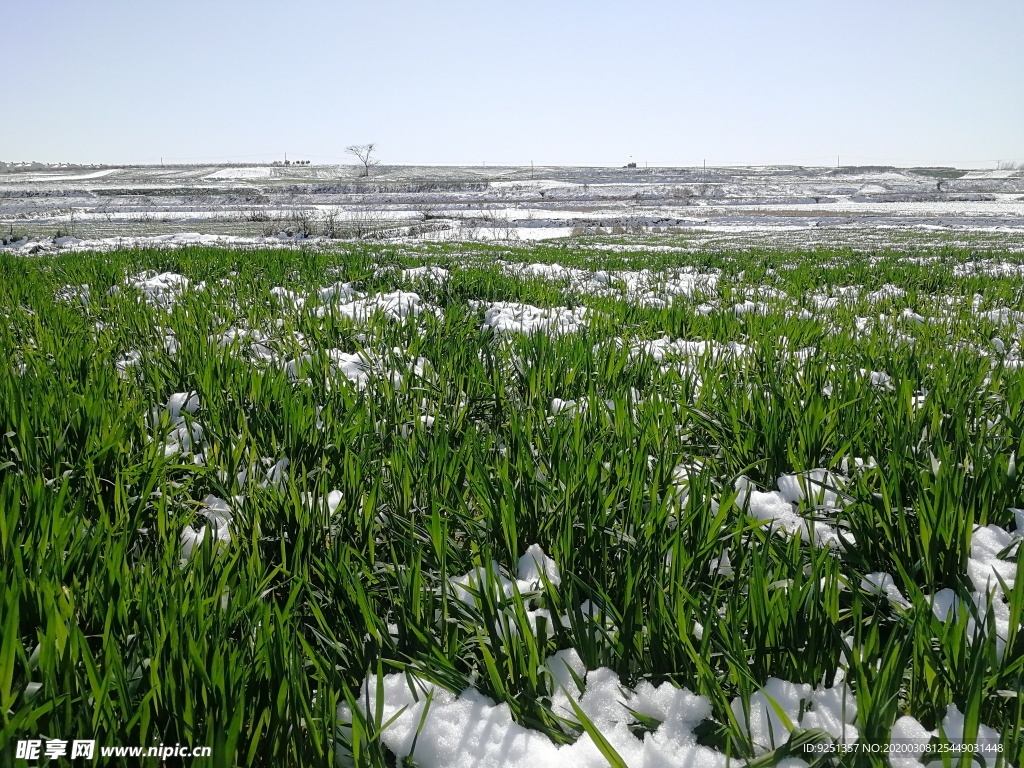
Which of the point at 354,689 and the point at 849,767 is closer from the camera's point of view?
the point at 849,767

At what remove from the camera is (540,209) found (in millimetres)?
48750

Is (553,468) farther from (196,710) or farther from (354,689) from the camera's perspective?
(196,710)

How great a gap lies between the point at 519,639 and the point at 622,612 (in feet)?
0.86

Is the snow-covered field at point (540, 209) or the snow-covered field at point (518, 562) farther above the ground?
the snow-covered field at point (540, 209)

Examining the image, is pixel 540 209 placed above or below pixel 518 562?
above

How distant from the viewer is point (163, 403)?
2746mm

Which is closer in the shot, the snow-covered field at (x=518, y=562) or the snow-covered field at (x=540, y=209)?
the snow-covered field at (x=518, y=562)

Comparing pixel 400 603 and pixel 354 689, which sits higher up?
pixel 400 603

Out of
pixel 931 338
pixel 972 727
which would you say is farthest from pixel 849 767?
pixel 931 338

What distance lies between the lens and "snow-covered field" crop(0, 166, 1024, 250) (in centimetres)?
2753

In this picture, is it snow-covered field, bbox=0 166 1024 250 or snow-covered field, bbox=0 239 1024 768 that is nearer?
snow-covered field, bbox=0 239 1024 768

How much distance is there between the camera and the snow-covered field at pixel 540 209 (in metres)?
27.5

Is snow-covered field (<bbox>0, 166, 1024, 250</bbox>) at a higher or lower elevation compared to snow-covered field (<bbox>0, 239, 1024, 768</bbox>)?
higher

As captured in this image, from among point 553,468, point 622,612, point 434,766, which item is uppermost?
point 553,468
